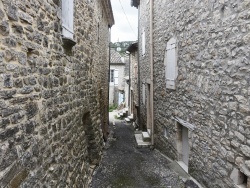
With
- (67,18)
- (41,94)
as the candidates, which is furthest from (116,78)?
(41,94)

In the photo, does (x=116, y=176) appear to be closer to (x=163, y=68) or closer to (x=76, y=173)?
(x=76, y=173)

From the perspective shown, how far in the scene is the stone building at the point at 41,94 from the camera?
77.0 inches

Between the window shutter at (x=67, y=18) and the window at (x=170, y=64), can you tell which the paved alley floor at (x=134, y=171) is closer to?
the window at (x=170, y=64)

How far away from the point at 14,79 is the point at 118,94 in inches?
866

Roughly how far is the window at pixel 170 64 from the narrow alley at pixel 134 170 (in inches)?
80.8

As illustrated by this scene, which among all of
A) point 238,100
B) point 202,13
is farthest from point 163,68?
point 238,100

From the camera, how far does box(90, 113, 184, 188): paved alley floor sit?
4863mm

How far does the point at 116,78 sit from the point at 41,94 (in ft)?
69.1

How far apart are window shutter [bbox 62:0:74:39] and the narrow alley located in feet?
10.3

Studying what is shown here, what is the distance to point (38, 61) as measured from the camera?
2.59m

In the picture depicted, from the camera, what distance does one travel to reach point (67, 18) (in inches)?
139

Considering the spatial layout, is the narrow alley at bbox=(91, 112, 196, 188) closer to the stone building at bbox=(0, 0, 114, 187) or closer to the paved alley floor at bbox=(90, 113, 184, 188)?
the paved alley floor at bbox=(90, 113, 184, 188)

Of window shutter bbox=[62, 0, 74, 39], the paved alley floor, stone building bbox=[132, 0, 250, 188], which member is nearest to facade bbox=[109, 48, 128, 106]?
the paved alley floor

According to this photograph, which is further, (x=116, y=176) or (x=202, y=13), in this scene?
(x=116, y=176)
